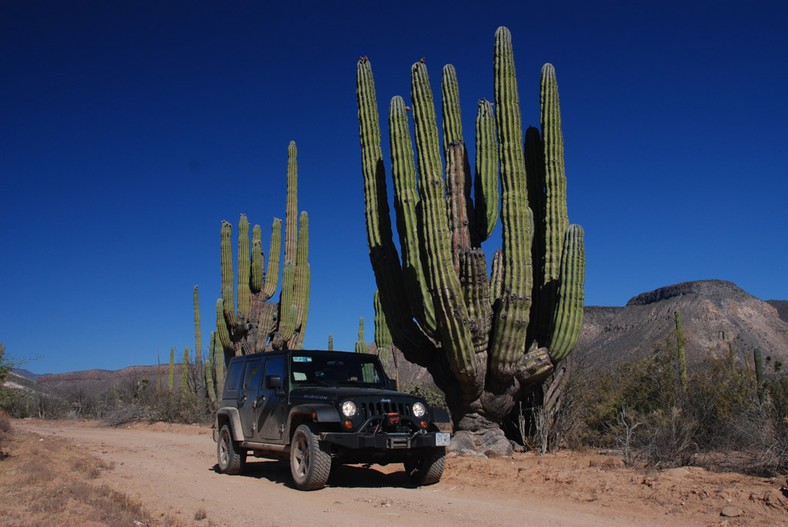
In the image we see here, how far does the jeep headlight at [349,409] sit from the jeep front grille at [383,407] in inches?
4.7

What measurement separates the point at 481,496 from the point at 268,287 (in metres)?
14.1

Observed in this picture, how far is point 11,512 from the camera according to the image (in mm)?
7137

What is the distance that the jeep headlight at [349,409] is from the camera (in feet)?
27.4

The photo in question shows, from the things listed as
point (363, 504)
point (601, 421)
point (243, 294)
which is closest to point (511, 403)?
point (601, 421)

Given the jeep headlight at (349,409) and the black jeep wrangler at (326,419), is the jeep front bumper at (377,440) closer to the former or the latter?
the black jeep wrangler at (326,419)

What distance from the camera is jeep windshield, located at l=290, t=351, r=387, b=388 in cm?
953

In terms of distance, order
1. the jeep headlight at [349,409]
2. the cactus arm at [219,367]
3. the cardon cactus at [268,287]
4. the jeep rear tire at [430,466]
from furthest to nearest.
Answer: the cactus arm at [219,367]
the cardon cactus at [268,287]
the jeep rear tire at [430,466]
the jeep headlight at [349,409]

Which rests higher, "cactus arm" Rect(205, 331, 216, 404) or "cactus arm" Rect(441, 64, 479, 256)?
"cactus arm" Rect(441, 64, 479, 256)

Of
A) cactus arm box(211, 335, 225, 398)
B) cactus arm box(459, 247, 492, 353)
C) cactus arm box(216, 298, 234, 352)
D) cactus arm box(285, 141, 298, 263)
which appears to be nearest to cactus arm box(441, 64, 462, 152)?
cactus arm box(459, 247, 492, 353)

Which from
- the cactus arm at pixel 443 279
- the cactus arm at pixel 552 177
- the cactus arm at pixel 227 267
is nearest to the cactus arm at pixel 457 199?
the cactus arm at pixel 443 279

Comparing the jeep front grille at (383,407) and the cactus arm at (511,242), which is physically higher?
the cactus arm at (511,242)

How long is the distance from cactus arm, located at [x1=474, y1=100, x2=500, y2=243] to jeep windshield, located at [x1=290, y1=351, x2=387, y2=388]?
407 cm

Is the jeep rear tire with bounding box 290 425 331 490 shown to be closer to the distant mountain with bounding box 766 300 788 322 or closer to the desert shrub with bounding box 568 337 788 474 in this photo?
the desert shrub with bounding box 568 337 788 474

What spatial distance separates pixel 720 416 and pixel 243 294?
45.2 feet
